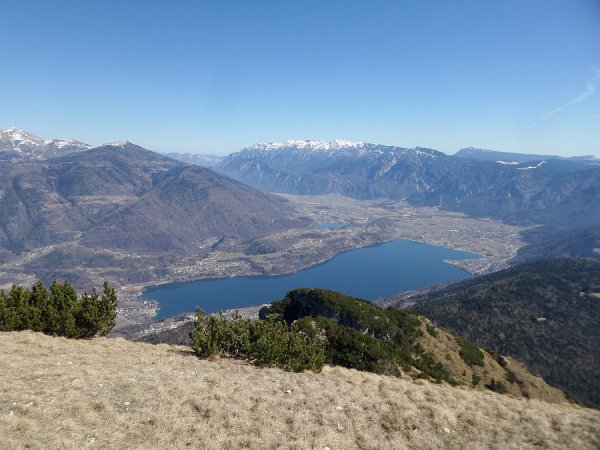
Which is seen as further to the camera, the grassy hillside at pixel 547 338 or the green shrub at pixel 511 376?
the grassy hillside at pixel 547 338

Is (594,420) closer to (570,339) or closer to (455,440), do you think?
(455,440)

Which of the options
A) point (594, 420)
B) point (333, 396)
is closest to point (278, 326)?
point (333, 396)

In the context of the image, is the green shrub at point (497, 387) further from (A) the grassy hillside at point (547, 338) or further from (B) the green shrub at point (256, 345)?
(A) the grassy hillside at point (547, 338)

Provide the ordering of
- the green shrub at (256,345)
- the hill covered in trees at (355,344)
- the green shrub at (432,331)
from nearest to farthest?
the green shrub at (256,345)
the hill covered in trees at (355,344)
the green shrub at (432,331)

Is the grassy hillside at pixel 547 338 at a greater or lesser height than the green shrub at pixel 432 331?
lesser

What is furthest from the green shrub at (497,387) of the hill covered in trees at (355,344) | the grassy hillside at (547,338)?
the grassy hillside at (547,338)

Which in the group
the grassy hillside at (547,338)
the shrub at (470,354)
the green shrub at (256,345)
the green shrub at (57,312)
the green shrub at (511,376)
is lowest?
the grassy hillside at (547,338)

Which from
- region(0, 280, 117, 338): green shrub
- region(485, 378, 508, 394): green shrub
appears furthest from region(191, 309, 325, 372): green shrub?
region(485, 378, 508, 394): green shrub

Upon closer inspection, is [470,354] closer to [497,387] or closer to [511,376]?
[497,387]
